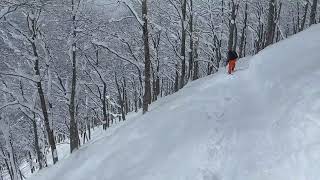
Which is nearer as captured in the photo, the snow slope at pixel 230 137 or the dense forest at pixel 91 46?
the snow slope at pixel 230 137

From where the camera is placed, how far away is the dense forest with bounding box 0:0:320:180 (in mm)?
22078

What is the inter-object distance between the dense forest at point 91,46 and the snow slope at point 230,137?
4631 millimetres

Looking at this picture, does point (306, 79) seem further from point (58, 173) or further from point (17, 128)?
point (17, 128)

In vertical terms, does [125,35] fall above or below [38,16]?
below

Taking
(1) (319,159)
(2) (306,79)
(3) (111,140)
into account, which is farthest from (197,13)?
(1) (319,159)

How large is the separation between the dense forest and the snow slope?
15.2ft

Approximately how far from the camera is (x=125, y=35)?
39656 millimetres

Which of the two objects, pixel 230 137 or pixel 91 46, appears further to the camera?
pixel 91 46

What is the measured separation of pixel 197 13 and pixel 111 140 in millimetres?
20692

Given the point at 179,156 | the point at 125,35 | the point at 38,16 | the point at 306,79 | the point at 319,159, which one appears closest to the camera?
the point at 319,159

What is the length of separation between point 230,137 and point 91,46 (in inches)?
917

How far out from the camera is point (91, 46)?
33.0 metres

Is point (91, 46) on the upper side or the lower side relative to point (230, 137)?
lower

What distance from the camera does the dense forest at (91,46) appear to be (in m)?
22.1
